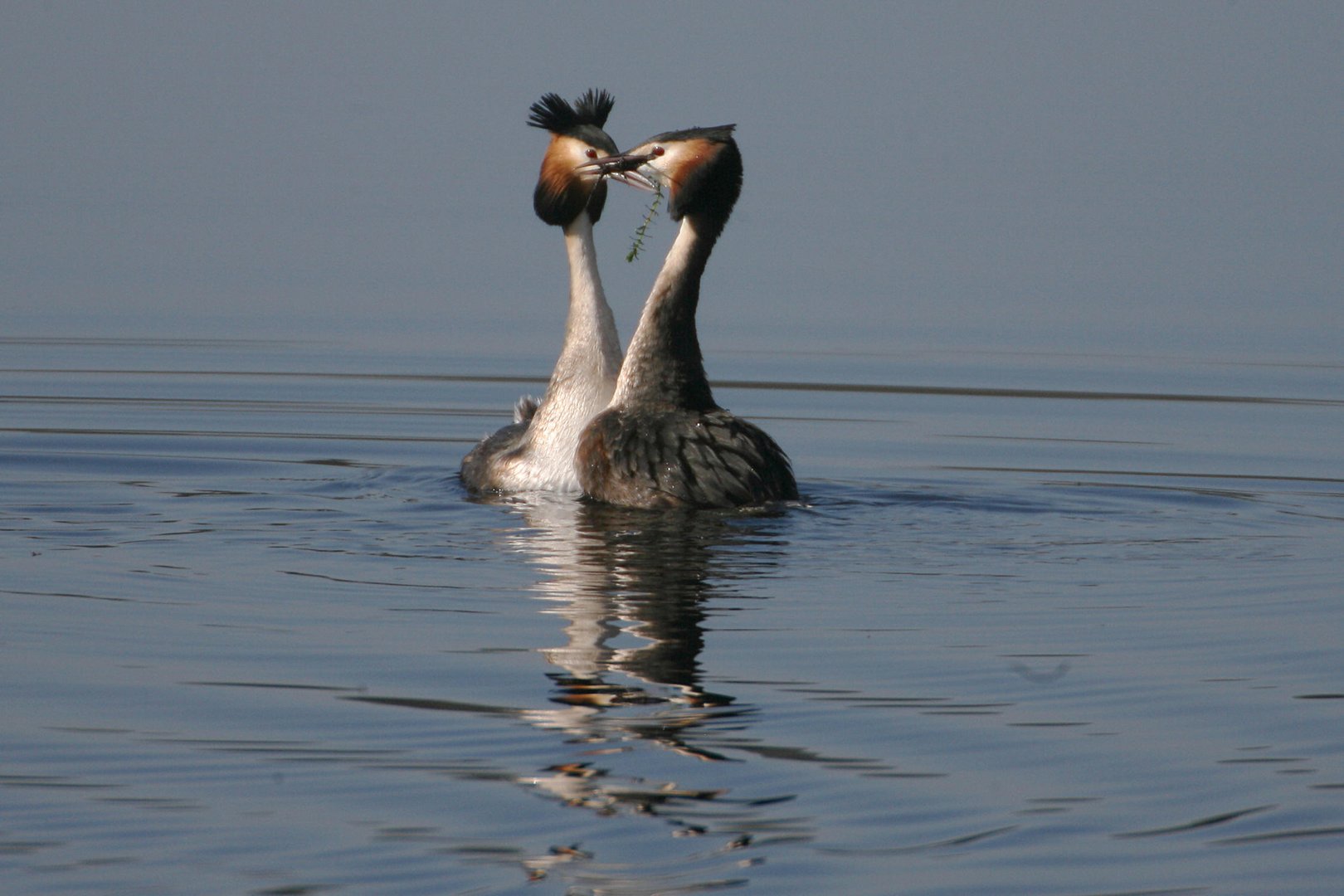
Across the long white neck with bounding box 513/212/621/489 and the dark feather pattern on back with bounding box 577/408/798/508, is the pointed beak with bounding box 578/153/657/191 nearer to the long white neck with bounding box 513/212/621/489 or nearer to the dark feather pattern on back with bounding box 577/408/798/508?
the long white neck with bounding box 513/212/621/489

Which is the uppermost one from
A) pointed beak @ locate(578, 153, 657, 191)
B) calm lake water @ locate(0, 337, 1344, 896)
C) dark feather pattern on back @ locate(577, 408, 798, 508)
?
pointed beak @ locate(578, 153, 657, 191)

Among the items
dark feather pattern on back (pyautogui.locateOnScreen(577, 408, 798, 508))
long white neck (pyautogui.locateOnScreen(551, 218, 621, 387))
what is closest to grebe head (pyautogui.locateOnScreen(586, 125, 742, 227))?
long white neck (pyautogui.locateOnScreen(551, 218, 621, 387))

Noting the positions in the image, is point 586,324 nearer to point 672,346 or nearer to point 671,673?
point 672,346

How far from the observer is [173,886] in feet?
16.4

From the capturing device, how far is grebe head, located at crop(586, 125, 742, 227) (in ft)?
36.9

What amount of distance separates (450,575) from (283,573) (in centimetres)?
72

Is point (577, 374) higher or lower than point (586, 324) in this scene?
lower

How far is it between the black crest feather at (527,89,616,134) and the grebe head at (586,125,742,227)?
1.96 feet

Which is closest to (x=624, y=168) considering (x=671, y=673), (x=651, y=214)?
(x=651, y=214)

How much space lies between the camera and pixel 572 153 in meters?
12.0

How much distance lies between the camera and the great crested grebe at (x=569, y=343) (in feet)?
37.4

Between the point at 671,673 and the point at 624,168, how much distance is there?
4838 millimetres

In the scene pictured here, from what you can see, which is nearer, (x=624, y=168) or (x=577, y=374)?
(x=624, y=168)

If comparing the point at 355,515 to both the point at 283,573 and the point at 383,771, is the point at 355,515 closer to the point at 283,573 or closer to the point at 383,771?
the point at 283,573
